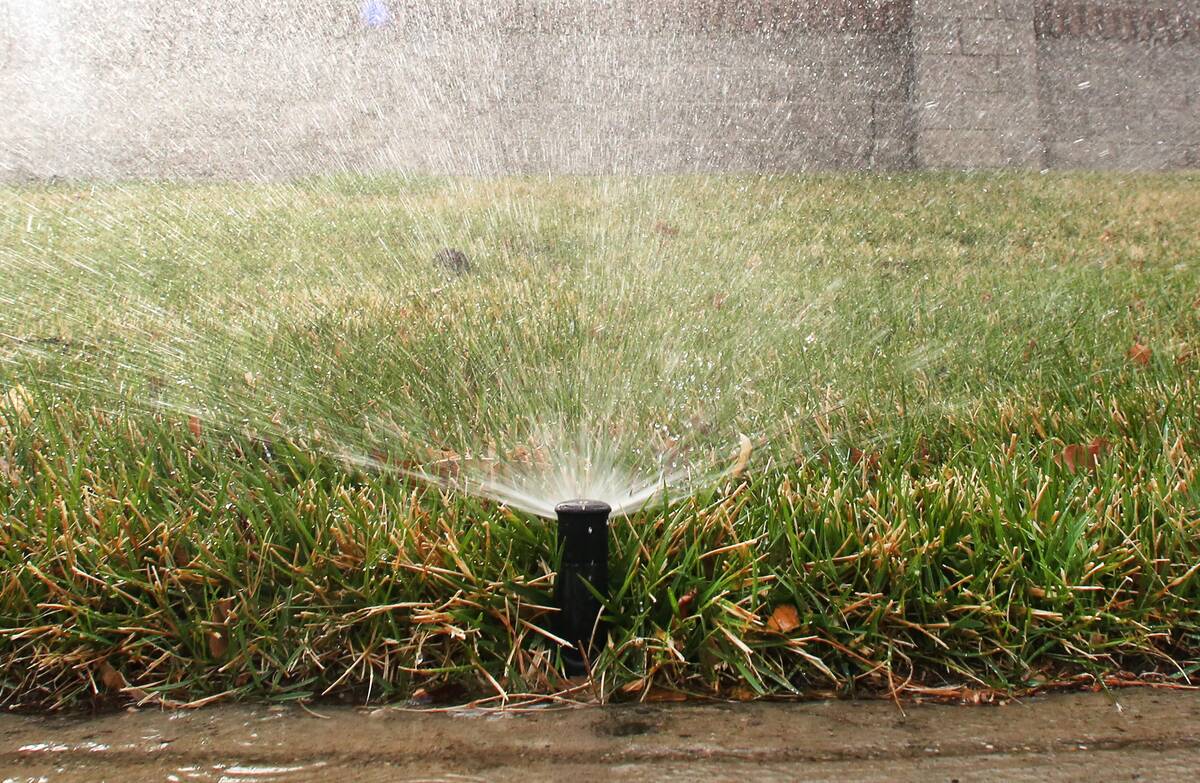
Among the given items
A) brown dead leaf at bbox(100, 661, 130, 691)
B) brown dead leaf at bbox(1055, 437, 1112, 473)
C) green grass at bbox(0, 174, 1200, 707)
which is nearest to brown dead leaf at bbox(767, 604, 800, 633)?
green grass at bbox(0, 174, 1200, 707)

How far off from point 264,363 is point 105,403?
40cm

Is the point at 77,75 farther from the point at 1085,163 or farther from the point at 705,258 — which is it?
the point at 1085,163

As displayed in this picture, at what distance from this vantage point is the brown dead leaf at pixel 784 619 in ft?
5.20

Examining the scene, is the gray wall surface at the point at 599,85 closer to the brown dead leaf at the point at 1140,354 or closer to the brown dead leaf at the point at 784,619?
the brown dead leaf at the point at 1140,354

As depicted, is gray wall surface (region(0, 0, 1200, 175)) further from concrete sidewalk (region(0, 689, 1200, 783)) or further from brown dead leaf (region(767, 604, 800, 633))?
concrete sidewalk (region(0, 689, 1200, 783))

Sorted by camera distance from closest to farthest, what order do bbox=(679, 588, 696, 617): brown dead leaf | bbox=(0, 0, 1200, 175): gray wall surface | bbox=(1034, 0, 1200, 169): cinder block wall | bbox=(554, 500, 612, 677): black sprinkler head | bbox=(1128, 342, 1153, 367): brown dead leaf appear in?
bbox=(554, 500, 612, 677): black sprinkler head, bbox=(679, 588, 696, 617): brown dead leaf, bbox=(1128, 342, 1153, 367): brown dead leaf, bbox=(0, 0, 1200, 175): gray wall surface, bbox=(1034, 0, 1200, 169): cinder block wall

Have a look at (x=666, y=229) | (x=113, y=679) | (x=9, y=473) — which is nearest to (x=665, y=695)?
(x=113, y=679)

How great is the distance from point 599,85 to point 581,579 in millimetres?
7029

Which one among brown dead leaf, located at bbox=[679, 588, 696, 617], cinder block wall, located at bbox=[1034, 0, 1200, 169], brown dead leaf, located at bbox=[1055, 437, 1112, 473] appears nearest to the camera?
brown dead leaf, located at bbox=[679, 588, 696, 617]

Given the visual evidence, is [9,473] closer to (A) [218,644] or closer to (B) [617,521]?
(A) [218,644]

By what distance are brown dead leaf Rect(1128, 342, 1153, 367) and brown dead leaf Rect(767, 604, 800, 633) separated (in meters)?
1.57

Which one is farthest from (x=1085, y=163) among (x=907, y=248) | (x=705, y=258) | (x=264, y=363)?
(x=264, y=363)

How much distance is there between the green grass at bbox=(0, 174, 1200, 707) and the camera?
1585mm

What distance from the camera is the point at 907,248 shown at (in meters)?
4.68
